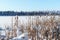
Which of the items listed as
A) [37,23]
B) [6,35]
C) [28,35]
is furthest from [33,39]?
[6,35]

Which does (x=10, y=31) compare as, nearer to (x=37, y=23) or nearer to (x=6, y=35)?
(x=6, y=35)

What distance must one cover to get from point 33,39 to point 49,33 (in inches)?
10.2

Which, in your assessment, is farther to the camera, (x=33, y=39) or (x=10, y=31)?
(x=10, y=31)

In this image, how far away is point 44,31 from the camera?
275 centimetres

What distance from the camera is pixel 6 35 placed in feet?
10.2

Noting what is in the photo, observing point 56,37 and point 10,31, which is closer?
point 56,37

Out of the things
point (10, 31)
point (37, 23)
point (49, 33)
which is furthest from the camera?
point (10, 31)

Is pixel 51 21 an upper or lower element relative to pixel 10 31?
upper

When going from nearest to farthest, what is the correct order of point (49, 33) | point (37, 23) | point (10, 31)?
point (49, 33)
point (37, 23)
point (10, 31)

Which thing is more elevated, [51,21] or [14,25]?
[51,21]

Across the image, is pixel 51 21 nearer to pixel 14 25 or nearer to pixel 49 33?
pixel 49 33

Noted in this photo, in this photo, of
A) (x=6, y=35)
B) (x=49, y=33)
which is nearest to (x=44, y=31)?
(x=49, y=33)

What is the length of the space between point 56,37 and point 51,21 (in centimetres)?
26

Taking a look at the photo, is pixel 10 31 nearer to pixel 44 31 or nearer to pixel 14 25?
pixel 14 25
